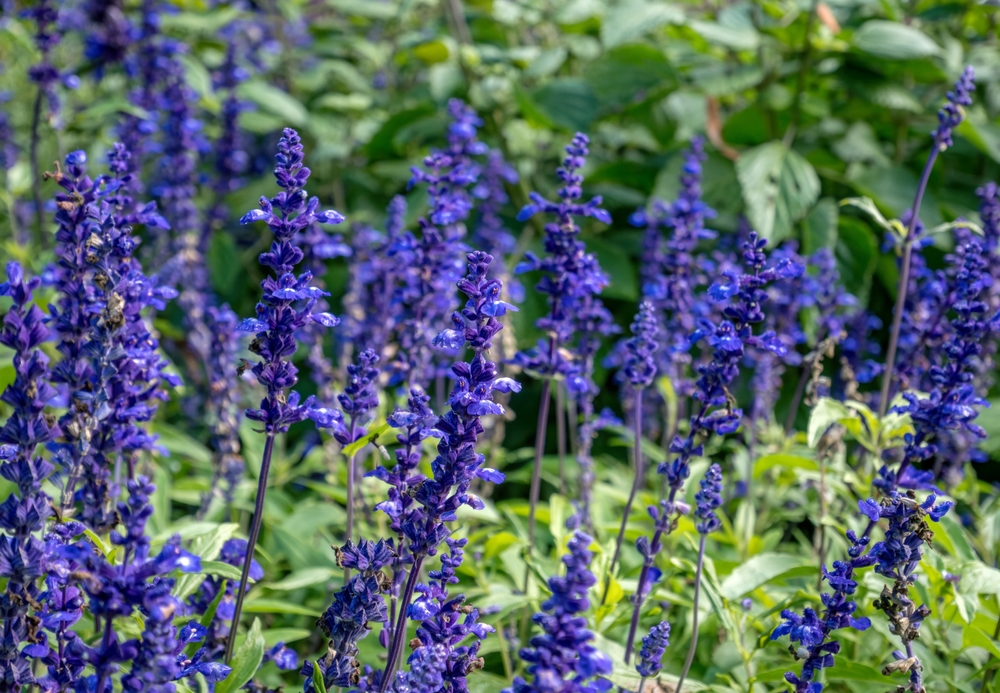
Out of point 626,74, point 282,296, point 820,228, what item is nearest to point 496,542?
point 282,296

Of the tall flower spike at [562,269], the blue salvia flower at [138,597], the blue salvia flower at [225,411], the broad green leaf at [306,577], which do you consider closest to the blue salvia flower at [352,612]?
the blue salvia flower at [138,597]

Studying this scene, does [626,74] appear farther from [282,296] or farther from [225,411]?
[282,296]

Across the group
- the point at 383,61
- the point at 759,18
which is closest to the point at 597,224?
the point at 759,18

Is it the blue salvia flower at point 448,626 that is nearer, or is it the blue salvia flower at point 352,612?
the blue salvia flower at point 448,626

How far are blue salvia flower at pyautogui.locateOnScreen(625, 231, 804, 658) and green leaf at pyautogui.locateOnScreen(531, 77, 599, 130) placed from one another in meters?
2.89

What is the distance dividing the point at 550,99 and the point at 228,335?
2829mm

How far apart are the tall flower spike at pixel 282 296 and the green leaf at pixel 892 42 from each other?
4155 mm

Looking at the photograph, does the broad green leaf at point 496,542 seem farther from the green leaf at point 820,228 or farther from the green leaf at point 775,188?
the green leaf at point 820,228

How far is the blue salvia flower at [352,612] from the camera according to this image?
7.03ft

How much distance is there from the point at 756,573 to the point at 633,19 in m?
3.77

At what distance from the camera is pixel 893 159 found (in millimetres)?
6215

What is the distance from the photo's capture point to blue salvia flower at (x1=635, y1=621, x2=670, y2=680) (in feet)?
7.66

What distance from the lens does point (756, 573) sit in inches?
124

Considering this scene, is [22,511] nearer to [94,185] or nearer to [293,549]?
[94,185]
